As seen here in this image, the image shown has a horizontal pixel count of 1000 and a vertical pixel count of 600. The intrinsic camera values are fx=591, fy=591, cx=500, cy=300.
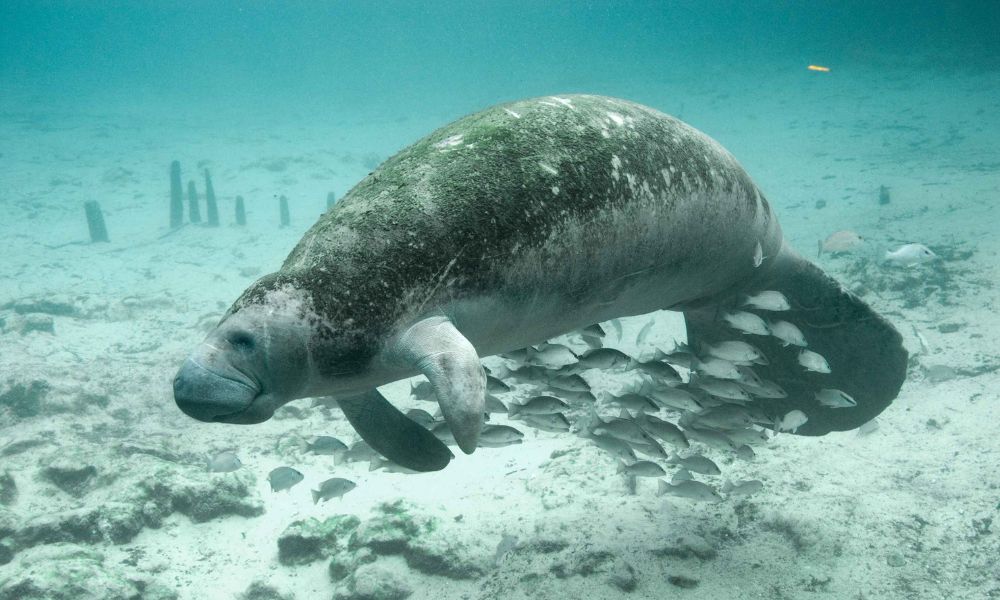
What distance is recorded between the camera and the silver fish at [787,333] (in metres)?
4.78

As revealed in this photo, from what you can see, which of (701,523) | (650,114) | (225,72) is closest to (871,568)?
(701,523)

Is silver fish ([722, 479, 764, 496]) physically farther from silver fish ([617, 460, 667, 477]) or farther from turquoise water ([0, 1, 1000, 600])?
silver fish ([617, 460, 667, 477])

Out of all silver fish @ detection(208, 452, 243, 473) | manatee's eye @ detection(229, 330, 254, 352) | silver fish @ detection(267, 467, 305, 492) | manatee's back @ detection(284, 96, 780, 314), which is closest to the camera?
manatee's eye @ detection(229, 330, 254, 352)

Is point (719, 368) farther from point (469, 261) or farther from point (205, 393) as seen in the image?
point (205, 393)

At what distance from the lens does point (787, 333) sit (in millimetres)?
4785

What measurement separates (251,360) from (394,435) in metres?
1.35

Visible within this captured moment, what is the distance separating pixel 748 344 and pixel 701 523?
166cm

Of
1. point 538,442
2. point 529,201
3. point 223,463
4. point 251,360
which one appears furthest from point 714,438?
point 223,463

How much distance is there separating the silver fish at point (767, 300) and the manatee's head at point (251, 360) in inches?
136

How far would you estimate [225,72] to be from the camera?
142m

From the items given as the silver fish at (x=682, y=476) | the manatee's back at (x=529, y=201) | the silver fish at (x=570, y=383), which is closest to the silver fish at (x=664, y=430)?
the silver fish at (x=682, y=476)

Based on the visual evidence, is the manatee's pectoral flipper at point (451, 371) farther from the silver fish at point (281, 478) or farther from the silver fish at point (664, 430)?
the silver fish at point (281, 478)

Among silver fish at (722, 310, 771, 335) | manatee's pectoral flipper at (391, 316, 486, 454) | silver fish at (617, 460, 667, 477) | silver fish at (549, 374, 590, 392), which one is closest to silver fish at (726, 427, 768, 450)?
silver fish at (617, 460, 667, 477)

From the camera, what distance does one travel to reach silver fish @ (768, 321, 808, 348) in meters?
4.78
